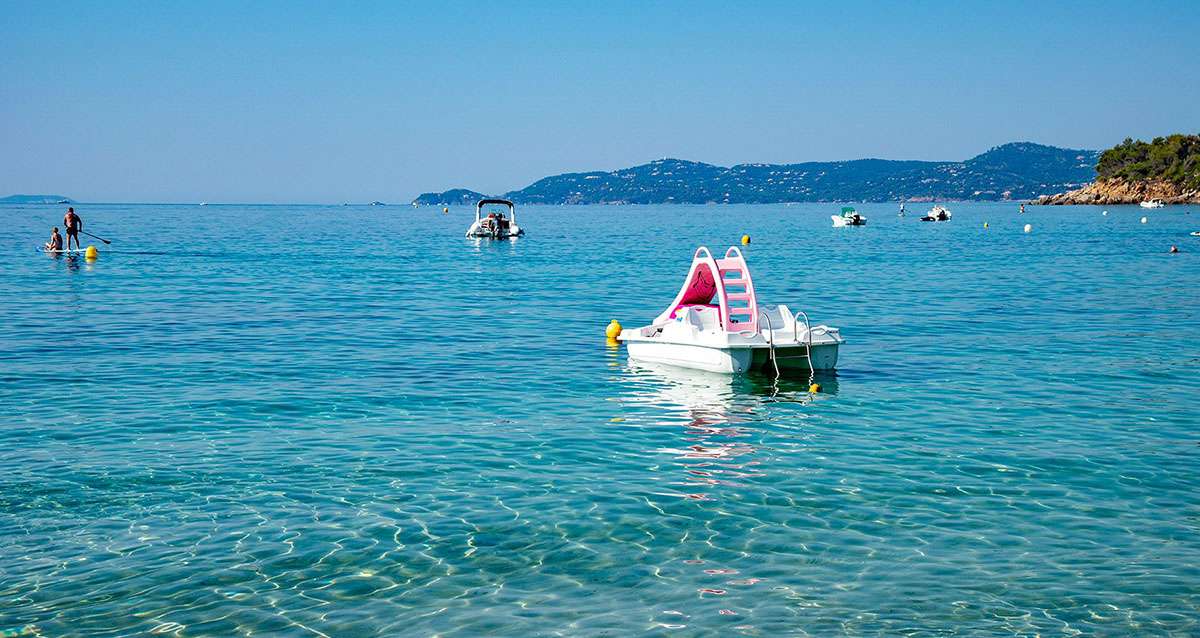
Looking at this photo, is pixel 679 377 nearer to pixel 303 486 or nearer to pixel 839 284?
pixel 303 486

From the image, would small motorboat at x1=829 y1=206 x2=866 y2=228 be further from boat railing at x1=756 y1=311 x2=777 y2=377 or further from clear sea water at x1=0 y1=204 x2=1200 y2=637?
boat railing at x1=756 y1=311 x2=777 y2=377

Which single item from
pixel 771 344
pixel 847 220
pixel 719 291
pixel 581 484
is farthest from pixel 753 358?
pixel 847 220

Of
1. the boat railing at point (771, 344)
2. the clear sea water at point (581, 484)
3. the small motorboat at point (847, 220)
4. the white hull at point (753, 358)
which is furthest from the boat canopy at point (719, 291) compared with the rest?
the small motorboat at point (847, 220)

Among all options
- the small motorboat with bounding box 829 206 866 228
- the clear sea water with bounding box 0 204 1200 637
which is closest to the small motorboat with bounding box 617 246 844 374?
the clear sea water with bounding box 0 204 1200 637

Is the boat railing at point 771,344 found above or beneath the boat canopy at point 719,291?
beneath

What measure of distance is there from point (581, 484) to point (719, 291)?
10.5 meters

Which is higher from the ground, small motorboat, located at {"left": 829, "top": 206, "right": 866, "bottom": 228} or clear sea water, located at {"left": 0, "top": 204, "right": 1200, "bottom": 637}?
small motorboat, located at {"left": 829, "top": 206, "right": 866, "bottom": 228}

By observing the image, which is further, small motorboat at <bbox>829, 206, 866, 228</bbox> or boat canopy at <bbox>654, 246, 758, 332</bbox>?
small motorboat at <bbox>829, 206, 866, 228</bbox>

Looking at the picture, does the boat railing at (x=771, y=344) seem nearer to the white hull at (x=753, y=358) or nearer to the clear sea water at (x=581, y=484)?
the white hull at (x=753, y=358)

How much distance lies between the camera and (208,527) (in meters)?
13.9

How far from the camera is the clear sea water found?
11.5m

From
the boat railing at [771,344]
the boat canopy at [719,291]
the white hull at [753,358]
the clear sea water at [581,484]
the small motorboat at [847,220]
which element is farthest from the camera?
the small motorboat at [847,220]

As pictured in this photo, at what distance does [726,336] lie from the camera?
24328 mm

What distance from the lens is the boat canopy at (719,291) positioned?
2538 centimetres
